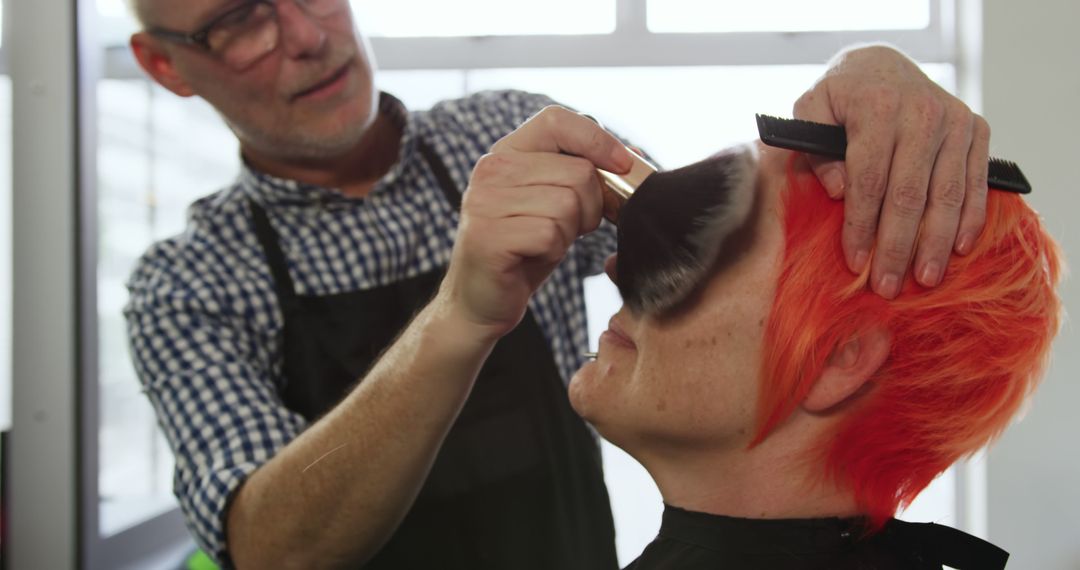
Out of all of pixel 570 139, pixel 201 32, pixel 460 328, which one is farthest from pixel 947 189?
pixel 201 32

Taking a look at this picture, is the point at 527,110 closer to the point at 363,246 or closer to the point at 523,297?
the point at 363,246

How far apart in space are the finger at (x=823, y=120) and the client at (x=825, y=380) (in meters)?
0.03

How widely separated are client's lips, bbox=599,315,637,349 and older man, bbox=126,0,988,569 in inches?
4.6

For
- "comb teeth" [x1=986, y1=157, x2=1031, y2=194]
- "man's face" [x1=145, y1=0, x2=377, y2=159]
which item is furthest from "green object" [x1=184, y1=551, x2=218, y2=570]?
"comb teeth" [x1=986, y1=157, x2=1031, y2=194]

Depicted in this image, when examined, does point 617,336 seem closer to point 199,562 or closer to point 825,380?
point 825,380

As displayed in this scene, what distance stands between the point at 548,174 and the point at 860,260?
1.16 ft

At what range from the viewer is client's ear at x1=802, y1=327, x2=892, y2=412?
873 mm

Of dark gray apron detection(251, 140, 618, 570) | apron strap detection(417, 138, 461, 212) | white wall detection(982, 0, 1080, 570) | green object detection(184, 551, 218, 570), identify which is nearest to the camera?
dark gray apron detection(251, 140, 618, 570)

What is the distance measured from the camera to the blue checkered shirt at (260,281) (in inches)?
48.9

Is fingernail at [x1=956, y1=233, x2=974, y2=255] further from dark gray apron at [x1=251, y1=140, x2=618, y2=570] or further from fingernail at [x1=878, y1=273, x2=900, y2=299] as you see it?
dark gray apron at [x1=251, y1=140, x2=618, y2=570]

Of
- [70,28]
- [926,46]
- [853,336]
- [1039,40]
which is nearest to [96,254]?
[70,28]

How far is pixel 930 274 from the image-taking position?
2.68 ft

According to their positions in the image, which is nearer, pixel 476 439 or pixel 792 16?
pixel 476 439

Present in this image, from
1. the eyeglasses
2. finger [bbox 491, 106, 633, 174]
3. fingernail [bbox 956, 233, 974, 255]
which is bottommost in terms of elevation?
fingernail [bbox 956, 233, 974, 255]
